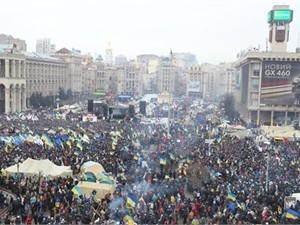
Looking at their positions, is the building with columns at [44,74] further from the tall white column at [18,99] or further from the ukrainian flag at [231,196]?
the ukrainian flag at [231,196]

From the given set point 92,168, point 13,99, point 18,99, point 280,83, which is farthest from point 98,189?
point 18,99

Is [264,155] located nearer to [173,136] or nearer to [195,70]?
[173,136]

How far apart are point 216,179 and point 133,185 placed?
3.75 metres

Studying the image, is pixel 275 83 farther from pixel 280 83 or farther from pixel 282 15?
pixel 282 15

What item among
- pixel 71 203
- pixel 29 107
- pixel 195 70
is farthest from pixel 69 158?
pixel 195 70

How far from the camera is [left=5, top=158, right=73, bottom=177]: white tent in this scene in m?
18.3

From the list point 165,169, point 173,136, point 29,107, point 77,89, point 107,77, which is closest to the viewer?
point 165,169

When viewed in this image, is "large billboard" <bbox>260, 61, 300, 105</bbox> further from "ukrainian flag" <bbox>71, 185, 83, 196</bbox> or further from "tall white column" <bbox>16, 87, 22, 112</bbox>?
"ukrainian flag" <bbox>71, 185, 83, 196</bbox>

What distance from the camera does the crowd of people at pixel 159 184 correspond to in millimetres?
14031

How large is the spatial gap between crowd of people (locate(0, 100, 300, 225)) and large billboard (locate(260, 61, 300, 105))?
828 inches

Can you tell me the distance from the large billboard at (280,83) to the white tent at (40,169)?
118 ft

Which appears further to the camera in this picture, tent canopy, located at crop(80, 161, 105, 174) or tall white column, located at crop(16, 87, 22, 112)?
tall white column, located at crop(16, 87, 22, 112)

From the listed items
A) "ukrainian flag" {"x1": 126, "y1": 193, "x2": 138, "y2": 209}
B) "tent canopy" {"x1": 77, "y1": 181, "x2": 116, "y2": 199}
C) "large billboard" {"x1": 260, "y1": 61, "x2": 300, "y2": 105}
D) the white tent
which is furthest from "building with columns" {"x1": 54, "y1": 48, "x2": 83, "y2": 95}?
"ukrainian flag" {"x1": 126, "y1": 193, "x2": 138, "y2": 209}

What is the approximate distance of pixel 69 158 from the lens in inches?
866
